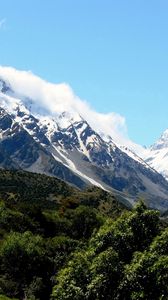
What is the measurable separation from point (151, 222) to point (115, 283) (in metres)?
8.26

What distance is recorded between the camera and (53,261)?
107 m

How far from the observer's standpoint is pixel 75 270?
52.3m

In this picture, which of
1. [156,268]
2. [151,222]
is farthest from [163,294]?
[151,222]

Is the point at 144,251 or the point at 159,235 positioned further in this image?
the point at 159,235

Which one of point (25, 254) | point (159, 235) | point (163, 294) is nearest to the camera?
point (163, 294)

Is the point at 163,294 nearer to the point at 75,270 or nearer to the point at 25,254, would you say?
the point at 75,270

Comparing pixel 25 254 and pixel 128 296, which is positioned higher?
pixel 128 296

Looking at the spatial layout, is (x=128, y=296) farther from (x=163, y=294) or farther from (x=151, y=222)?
(x=151, y=222)

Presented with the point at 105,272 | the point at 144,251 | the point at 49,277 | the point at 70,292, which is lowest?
the point at 49,277

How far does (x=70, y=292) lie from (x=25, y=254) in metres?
49.9

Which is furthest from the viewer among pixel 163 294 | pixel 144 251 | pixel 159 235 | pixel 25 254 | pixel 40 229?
pixel 40 229

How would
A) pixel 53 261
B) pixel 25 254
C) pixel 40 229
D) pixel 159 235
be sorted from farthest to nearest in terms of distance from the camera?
pixel 40 229, pixel 53 261, pixel 25 254, pixel 159 235

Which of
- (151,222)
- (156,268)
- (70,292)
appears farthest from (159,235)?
(70,292)

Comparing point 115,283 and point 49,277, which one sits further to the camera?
point 49,277
